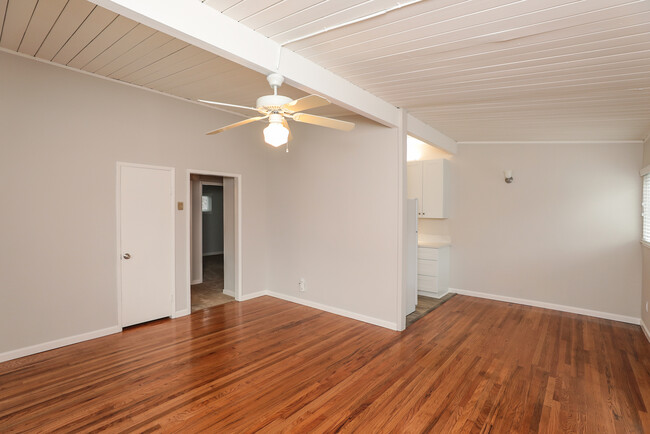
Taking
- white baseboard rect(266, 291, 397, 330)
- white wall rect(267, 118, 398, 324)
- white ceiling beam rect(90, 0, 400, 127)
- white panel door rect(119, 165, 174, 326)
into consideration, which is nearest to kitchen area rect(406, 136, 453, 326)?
white baseboard rect(266, 291, 397, 330)

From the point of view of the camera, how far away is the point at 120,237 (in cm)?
397

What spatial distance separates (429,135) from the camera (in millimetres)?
4840

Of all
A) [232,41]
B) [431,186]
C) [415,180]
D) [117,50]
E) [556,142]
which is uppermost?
[117,50]

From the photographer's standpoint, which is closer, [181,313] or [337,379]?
[337,379]

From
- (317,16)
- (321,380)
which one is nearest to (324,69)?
(317,16)

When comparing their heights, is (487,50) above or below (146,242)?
Result: above

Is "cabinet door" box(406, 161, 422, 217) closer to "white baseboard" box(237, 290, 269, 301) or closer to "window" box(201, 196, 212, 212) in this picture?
"white baseboard" box(237, 290, 269, 301)

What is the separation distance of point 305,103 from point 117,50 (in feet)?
Answer: 6.78

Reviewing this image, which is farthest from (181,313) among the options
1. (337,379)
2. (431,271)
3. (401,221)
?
(431,271)

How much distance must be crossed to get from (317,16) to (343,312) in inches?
140

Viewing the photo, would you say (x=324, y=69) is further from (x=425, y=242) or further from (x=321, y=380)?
(x=425, y=242)

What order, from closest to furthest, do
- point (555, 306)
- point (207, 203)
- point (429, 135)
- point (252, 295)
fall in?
point (429, 135) < point (555, 306) < point (252, 295) < point (207, 203)

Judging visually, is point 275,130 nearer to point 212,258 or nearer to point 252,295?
point 252,295

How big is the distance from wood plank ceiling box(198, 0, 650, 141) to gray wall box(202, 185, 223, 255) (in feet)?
25.2
